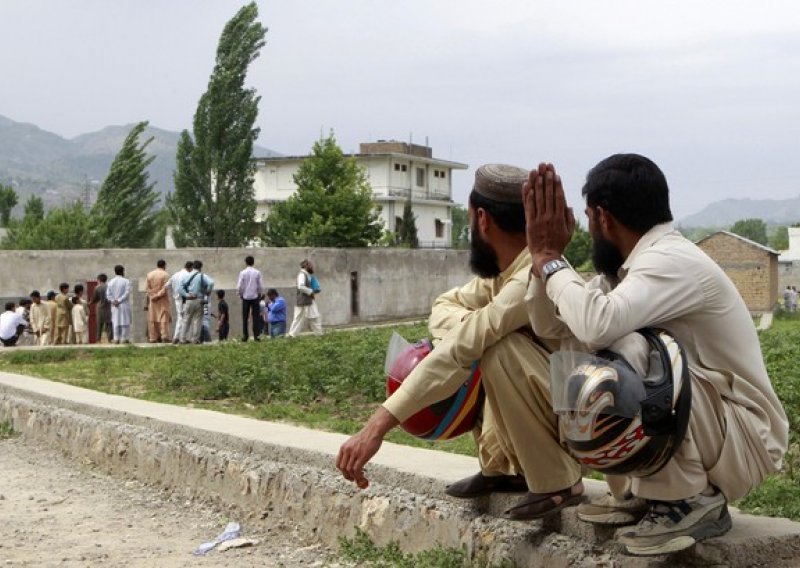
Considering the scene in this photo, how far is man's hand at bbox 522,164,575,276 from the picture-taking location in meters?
3.75

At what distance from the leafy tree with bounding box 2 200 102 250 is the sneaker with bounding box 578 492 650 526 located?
5440 centimetres

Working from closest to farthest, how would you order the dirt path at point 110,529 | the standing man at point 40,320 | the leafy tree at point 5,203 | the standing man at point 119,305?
the dirt path at point 110,529 < the standing man at point 119,305 < the standing man at point 40,320 < the leafy tree at point 5,203

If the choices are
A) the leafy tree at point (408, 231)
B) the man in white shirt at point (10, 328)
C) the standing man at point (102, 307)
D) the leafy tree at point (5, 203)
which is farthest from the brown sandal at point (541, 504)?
the leafy tree at point (5, 203)

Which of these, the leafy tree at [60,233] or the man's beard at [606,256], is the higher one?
the leafy tree at [60,233]

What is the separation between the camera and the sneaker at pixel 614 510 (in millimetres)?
3922

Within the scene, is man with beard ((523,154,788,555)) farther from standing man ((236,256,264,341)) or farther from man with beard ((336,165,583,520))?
standing man ((236,256,264,341))

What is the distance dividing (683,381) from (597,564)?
33.7 inches

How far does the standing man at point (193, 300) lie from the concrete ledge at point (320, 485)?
A: 997 cm

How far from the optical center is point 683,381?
3414 millimetres

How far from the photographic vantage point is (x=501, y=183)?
4.36m

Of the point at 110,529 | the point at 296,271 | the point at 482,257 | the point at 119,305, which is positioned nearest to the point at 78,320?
the point at 119,305

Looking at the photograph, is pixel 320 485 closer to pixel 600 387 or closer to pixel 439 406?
pixel 439 406

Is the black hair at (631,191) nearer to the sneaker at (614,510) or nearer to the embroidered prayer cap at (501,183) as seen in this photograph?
the embroidered prayer cap at (501,183)

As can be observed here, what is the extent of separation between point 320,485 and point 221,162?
40.9 metres
